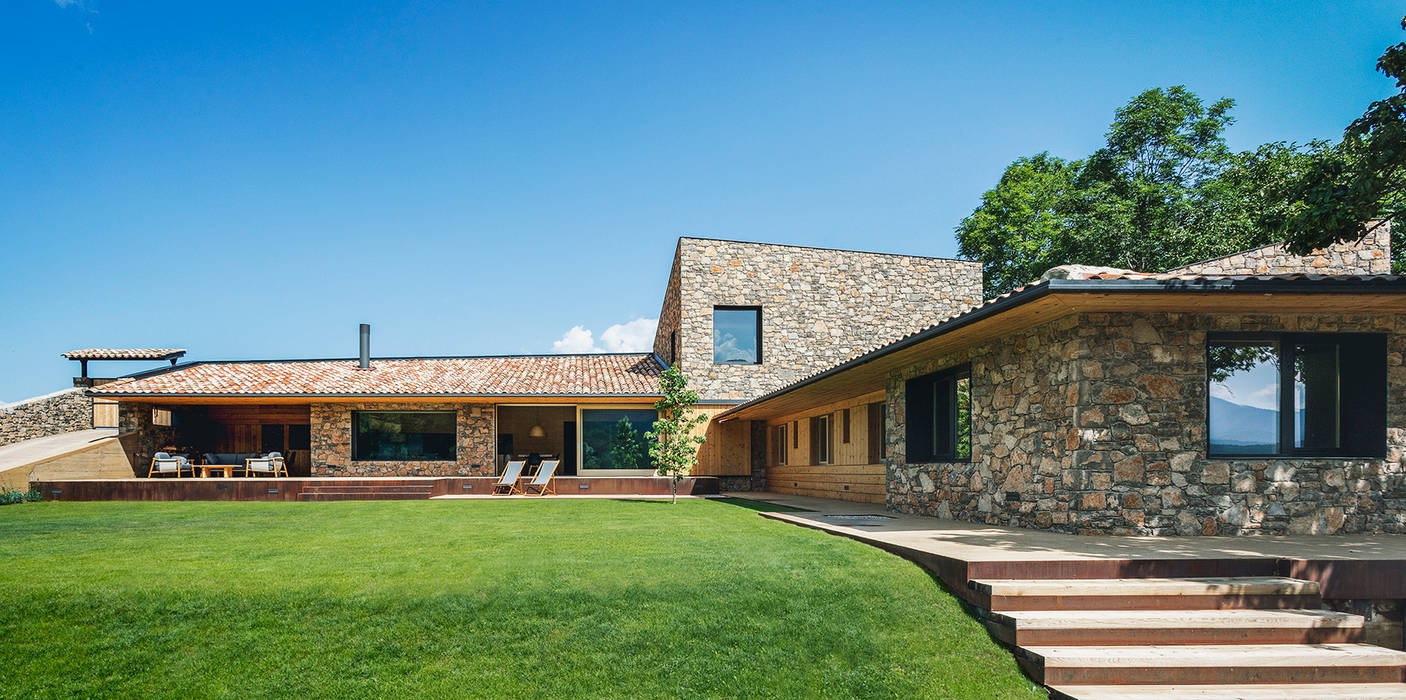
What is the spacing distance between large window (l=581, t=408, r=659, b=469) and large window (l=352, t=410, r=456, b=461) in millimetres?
3520

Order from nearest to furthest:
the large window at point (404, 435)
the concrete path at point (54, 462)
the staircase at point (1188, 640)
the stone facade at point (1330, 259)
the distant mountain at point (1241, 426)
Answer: the staircase at point (1188, 640) < the distant mountain at point (1241, 426) < the stone facade at point (1330, 259) < the concrete path at point (54, 462) < the large window at point (404, 435)

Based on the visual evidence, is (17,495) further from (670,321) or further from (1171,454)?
(1171,454)

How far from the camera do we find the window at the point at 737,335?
68.6ft

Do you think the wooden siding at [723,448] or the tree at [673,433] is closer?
the tree at [673,433]

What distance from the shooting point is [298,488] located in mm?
16797

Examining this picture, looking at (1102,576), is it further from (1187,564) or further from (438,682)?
(438,682)

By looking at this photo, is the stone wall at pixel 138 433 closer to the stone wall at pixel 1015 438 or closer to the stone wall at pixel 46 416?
the stone wall at pixel 46 416

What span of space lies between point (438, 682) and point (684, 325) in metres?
16.2

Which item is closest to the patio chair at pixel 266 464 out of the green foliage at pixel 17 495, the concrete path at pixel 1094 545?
the green foliage at pixel 17 495

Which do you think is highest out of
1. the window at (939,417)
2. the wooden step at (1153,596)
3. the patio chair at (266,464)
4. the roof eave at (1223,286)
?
the roof eave at (1223,286)

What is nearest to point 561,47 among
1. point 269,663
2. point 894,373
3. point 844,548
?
point 894,373

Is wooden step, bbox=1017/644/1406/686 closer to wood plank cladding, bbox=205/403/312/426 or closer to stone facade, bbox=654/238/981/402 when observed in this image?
stone facade, bbox=654/238/981/402

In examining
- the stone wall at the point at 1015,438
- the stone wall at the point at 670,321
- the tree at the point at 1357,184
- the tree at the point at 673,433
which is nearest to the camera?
the tree at the point at 1357,184

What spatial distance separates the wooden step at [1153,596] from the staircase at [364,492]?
47.3 feet
